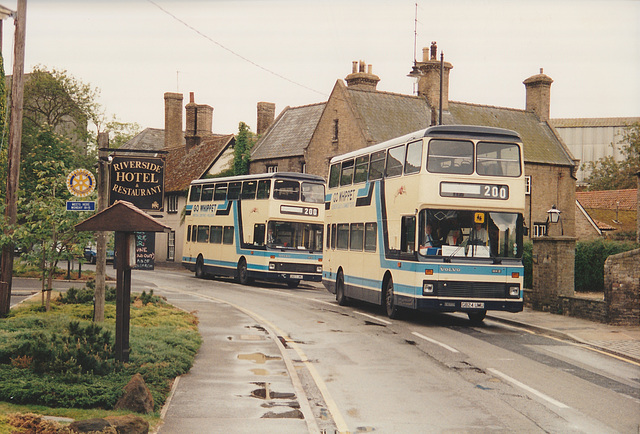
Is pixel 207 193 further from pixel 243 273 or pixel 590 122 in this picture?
pixel 590 122

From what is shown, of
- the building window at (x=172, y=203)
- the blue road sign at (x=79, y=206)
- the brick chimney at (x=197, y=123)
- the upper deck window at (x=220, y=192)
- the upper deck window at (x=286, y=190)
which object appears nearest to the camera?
the blue road sign at (x=79, y=206)

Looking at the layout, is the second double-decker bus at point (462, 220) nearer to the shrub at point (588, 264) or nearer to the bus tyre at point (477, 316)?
the bus tyre at point (477, 316)

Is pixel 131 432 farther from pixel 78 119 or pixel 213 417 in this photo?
pixel 78 119

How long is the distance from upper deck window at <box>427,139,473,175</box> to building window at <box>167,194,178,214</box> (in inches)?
1559

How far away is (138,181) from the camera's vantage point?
14.6m

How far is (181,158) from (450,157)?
43232 millimetres

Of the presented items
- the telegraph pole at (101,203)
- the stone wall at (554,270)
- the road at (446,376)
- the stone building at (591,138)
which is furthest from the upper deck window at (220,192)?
the stone building at (591,138)

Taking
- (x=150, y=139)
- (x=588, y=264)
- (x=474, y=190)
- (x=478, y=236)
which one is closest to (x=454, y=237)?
(x=478, y=236)

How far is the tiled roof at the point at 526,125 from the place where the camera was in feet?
158

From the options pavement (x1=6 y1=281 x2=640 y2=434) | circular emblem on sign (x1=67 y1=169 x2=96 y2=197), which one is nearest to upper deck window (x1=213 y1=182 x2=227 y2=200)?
pavement (x1=6 y1=281 x2=640 y2=434)

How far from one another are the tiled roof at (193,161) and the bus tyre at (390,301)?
108ft

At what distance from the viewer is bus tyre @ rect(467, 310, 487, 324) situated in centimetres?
2018

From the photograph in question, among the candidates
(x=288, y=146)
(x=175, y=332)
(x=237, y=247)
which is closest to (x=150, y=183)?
(x=175, y=332)

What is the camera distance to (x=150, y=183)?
14570 millimetres
